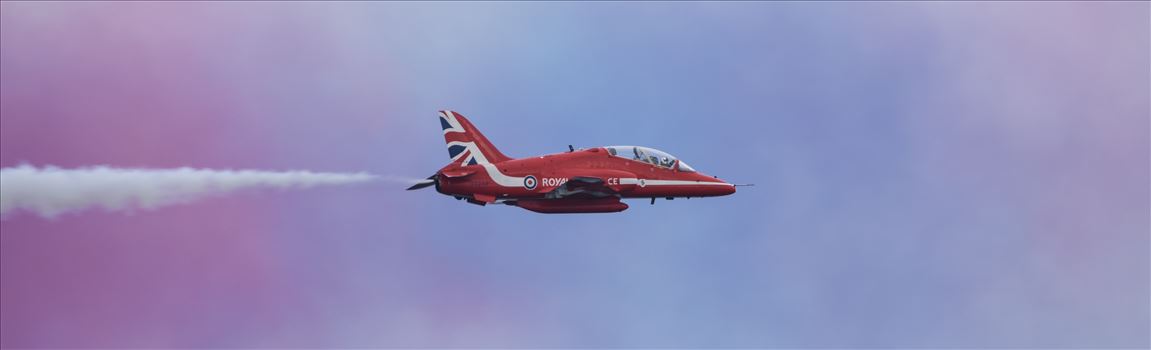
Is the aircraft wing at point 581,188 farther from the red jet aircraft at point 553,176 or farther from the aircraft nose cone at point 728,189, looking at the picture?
the aircraft nose cone at point 728,189

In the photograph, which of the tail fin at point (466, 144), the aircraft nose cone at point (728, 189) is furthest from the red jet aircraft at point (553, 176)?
the aircraft nose cone at point (728, 189)

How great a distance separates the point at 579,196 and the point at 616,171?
177cm

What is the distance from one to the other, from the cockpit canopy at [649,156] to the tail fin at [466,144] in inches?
173

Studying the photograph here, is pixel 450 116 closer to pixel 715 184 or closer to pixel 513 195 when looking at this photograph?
pixel 513 195

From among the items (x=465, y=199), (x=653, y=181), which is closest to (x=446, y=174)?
(x=465, y=199)

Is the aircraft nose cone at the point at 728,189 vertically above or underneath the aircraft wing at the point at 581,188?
above

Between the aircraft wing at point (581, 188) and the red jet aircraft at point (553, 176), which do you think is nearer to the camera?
the red jet aircraft at point (553, 176)

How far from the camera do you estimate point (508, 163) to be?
92.1 meters

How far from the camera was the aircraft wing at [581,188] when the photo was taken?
92.2 m

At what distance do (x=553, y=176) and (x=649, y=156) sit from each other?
448 centimetres

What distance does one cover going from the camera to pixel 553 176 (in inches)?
3632

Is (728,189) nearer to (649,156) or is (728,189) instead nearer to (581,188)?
(649,156)

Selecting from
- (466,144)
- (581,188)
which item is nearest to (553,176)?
(581,188)

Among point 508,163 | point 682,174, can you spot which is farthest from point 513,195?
point 682,174
